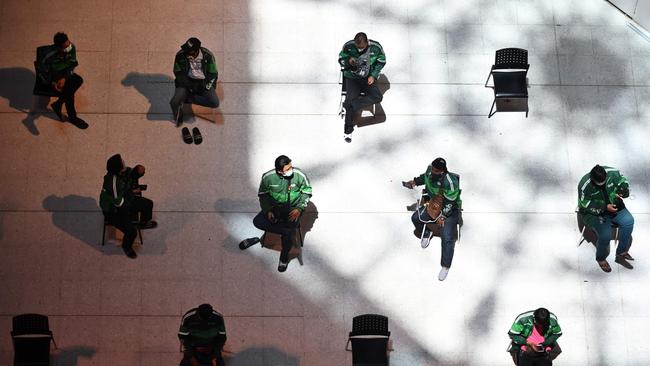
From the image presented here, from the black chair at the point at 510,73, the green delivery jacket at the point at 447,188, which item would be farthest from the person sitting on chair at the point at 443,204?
the black chair at the point at 510,73

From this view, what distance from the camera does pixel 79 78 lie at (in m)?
13.4

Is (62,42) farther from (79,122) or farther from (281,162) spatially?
(281,162)

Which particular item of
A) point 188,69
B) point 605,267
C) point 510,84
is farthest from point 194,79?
point 605,267

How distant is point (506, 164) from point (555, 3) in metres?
3.28

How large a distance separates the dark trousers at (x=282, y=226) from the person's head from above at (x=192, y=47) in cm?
255

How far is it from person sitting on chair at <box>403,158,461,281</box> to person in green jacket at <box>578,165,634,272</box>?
179 centimetres

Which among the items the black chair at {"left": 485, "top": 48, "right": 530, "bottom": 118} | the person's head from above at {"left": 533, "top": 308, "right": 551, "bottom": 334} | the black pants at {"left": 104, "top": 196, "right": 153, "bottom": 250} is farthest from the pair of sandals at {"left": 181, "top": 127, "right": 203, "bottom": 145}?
the person's head from above at {"left": 533, "top": 308, "right": 551, "bottom": 334}

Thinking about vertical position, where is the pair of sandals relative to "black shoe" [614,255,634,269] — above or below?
above

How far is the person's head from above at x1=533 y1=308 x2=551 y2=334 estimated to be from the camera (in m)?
11.3

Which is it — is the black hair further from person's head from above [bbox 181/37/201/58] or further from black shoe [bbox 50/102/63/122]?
person's head from above [bbox 181/37/201/58]

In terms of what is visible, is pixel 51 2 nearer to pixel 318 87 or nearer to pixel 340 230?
pixel 318 87

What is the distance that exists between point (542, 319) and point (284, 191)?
381cm

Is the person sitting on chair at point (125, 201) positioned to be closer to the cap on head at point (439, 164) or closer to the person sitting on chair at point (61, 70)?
the person sitting on chair at point (61, 70)

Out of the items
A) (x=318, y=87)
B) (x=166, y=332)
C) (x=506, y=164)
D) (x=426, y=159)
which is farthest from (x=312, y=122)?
(x=166, y=332)
